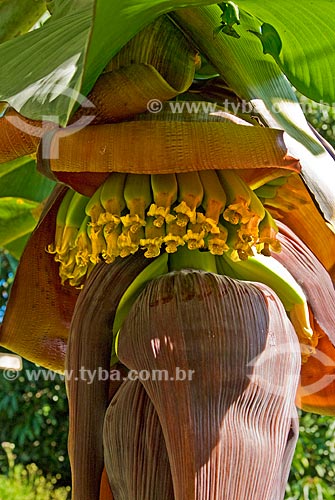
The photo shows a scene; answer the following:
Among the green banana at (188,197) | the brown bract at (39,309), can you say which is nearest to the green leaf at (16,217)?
the brown bract at (39,309)

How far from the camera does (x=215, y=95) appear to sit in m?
0.40

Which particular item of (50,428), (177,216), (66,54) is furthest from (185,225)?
(50,428)

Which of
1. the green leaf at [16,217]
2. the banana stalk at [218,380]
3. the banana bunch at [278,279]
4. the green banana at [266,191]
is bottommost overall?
the banana stalk at [218,380]

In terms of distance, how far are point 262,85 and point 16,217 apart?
23 cm

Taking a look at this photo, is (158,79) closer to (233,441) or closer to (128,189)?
(128,189)

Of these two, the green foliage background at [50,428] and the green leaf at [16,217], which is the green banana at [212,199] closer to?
the green leaf at [16,217]

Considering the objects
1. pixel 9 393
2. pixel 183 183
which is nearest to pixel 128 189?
pixel 183 183

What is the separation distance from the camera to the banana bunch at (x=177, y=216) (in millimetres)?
375

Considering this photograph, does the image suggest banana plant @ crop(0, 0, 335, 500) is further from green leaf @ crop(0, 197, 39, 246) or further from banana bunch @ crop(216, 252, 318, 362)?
green leaf @ crop(0, 197, 39, 246)

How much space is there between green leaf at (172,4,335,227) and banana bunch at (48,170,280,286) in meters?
0.04

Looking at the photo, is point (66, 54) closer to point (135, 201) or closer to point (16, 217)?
point (135, 201)

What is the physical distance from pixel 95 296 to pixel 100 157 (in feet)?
0.26

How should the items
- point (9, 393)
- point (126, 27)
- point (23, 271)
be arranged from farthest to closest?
1. point (9, 393)
2. point (23, 271)
3. point (126, 27)

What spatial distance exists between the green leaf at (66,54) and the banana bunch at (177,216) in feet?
0.21
